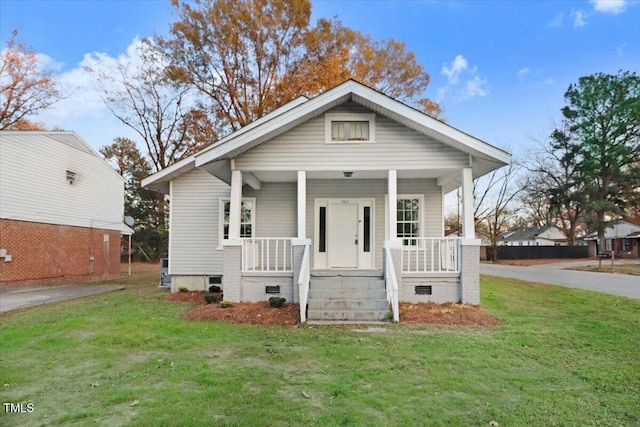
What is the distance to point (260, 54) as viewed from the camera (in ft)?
70.8

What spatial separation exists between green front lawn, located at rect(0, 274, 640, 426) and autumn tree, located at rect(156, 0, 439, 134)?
54.7ft

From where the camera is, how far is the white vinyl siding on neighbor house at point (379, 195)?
11013mm

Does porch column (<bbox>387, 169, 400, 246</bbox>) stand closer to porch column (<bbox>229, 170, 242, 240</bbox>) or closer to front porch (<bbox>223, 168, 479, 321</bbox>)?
front porch (<bbox>223, 168, 479, 321</bbox>)

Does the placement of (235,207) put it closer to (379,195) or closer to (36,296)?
(379,195)

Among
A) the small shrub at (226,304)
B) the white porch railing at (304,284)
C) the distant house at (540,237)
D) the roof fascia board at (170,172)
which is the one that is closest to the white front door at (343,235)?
the white porch railing at (304,284)

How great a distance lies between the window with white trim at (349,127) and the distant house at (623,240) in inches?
1416

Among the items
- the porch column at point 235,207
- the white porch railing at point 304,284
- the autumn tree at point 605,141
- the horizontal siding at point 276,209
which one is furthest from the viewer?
the autumn tree at point 605,141

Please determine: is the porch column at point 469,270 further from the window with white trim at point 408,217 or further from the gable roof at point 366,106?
the window with white trim at point 408,217

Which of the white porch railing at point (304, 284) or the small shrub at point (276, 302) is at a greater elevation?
the white porch railing at point (304, 284)

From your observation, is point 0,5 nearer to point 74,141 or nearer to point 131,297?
point 74,141

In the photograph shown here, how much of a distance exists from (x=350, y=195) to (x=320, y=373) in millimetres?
6892

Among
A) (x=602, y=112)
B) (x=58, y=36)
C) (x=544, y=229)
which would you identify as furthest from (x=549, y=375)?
(x=544, y=229)

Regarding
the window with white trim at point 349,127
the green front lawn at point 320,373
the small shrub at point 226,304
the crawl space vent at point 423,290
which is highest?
the window with white trim at point 349,127

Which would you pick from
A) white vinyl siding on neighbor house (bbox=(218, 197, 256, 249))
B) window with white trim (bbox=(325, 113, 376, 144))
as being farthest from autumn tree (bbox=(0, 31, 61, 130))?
window with white trim (bbox=(325, 113, 376, 144))
